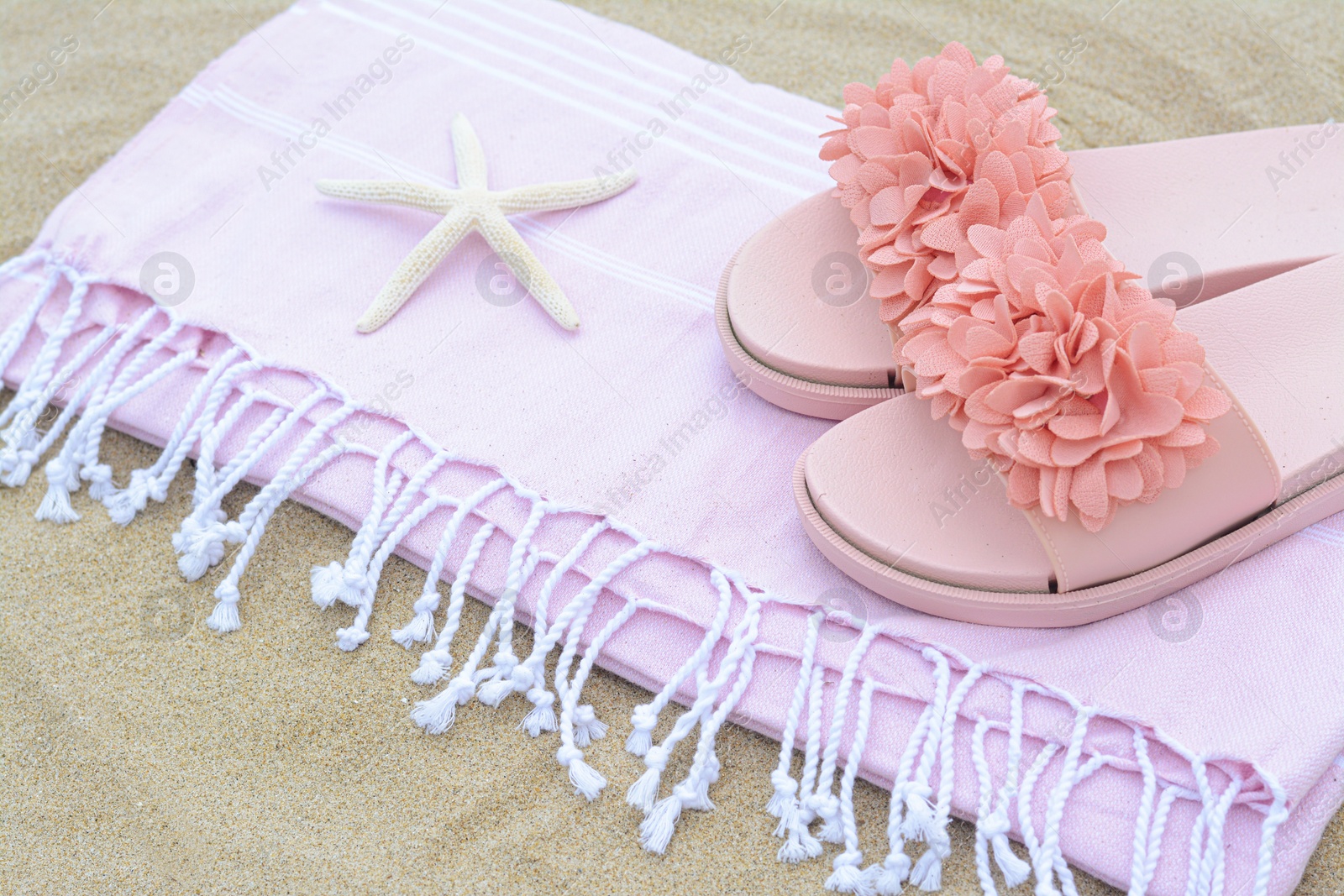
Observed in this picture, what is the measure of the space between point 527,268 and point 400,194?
0.20 meters

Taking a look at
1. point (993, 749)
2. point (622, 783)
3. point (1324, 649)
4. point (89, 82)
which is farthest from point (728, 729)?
point (89, 82)

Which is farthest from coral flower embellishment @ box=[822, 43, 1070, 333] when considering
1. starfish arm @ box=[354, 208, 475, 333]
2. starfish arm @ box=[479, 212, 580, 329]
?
starfish arm @ box=[354, 208, 475, 333]

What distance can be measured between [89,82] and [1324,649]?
75.4 inches

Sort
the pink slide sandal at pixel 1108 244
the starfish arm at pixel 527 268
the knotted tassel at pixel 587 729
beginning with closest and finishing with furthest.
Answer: the knotted tassel at pixel 587 729 → the pink slide sandal at pixel 1108 244 → the starfish arm at pixel 527 268

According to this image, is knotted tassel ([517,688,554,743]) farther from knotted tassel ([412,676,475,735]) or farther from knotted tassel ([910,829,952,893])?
knotted tassel ([910,829,952,893])

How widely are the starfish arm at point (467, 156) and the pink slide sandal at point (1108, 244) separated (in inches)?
15.0

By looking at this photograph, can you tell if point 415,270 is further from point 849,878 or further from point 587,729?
point 849,878

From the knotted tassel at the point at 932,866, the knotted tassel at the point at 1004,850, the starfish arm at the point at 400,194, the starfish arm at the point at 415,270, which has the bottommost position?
the knotted tassel at the point at 932,866

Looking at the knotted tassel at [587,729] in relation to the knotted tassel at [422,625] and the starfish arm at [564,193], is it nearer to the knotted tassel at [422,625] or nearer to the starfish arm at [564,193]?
the knotted tassel at [422,625]

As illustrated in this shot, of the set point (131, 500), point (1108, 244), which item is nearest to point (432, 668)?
point (131, 500)

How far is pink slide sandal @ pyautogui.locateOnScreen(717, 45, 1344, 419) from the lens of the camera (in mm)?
1092

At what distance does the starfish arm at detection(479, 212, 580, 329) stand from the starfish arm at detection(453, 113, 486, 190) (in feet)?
0.24

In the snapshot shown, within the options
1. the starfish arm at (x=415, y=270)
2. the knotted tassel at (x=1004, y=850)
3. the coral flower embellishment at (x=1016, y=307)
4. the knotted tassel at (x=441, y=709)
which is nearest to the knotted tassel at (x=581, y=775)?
the knotted tassel at (x=441, y=709)

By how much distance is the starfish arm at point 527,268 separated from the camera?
1227mm
